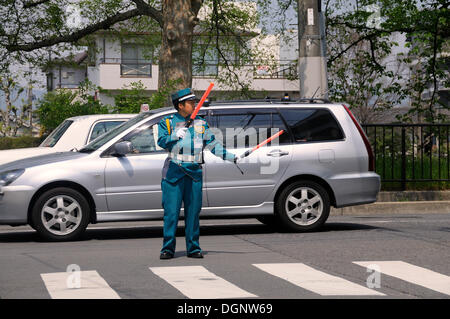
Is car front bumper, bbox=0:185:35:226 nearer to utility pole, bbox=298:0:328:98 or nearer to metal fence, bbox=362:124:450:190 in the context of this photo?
utility pole, bbox=298:0:328:98

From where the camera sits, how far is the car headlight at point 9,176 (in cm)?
1037

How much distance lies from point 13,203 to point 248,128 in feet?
10.4

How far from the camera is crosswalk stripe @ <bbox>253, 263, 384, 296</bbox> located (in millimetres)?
6730

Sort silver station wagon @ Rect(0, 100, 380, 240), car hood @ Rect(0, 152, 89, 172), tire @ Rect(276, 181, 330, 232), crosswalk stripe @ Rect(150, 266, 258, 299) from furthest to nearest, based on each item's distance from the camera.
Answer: tire @ Rect(276, 181, 330, 232)
car hood @ Rect(0, 152, 89, 172)
silver station wagon @ Rect(0, 100, 380, 240)
crosswalk stripe @ Rect(150, 266, 258, 299)

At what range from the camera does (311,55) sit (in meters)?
16.0

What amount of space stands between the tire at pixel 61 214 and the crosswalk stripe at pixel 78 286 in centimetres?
257

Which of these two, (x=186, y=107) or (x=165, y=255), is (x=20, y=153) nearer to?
(x=165, y=255)

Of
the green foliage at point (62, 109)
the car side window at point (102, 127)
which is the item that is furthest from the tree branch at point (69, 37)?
the car side window at point (102, 127)

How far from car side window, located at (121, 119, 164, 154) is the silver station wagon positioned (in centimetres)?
1

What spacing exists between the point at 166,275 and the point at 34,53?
20.6 m

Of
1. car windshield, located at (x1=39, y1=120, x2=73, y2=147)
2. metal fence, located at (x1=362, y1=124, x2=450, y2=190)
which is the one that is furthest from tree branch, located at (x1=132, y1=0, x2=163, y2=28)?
car windshield, located at (x1=39, y1=120, x2=73, y2=147)

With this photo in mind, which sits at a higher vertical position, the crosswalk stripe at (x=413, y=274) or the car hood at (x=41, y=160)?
the car hood at (x=41, y=160)

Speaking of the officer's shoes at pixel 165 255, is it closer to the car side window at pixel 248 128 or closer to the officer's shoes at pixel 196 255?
the officer's shoes at pixel 196 255
